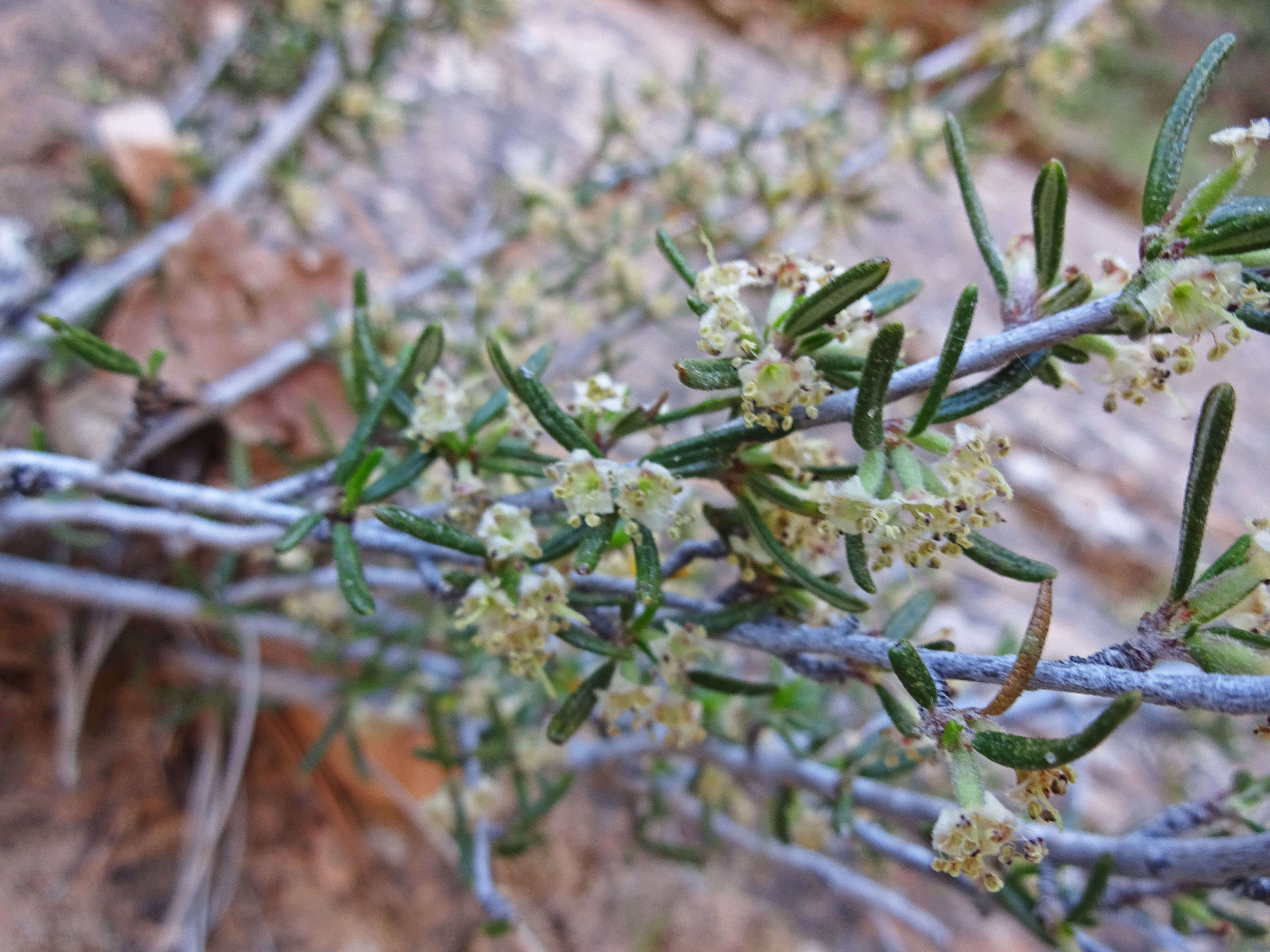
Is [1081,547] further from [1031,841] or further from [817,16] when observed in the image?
[817,16]

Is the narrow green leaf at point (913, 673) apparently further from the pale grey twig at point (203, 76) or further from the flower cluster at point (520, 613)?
the pale grey twig at point (203, 76)

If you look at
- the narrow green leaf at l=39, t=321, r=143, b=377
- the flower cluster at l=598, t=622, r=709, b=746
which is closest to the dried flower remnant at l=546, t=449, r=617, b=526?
the flower cluster at l=598, t=622, r=709, b=746

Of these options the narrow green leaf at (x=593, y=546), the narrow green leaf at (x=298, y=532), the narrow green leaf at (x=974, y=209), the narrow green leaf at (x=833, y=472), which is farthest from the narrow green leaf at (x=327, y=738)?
the narrow green leaf at (x=974, y=209)

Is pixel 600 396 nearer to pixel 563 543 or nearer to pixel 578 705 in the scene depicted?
pixel 563 543

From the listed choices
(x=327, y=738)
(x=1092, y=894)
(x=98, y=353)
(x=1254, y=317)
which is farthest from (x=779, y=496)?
(x=327, y=738)

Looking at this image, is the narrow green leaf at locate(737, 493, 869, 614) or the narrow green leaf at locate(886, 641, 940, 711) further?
the narrow green leaf at locate(737, 493, 869, 614)

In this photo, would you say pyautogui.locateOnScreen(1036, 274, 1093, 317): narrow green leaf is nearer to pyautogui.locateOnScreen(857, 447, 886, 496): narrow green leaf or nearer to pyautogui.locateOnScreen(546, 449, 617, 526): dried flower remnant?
pyautogui.locateOnScreen(857, 447, 886, 496): narrow green leaf
